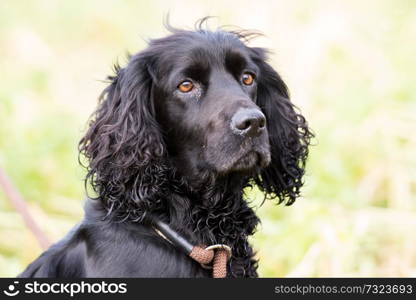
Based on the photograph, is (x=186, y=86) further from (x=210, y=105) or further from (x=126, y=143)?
(x=126, y=143)

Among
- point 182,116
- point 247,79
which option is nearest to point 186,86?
point 182,116

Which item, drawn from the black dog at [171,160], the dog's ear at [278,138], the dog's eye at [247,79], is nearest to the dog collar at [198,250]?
the black dog at [171,160]

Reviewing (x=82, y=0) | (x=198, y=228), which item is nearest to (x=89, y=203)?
(x=198, y=228)

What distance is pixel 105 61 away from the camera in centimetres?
899

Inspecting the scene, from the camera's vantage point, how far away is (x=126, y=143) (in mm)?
3664

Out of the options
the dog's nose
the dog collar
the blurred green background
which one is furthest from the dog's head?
the blurred green background

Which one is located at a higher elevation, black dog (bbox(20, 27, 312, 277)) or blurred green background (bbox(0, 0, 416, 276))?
blurred green background (bbox(0, 0, 416, 276))

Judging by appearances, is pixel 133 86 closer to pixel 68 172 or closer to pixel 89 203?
pixel 89 203

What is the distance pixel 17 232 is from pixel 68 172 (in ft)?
2.96

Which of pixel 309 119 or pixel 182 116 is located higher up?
pixel 309 119

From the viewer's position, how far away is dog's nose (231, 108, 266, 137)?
11.0ft

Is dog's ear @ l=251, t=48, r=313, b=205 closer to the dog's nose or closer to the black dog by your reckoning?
the black dog

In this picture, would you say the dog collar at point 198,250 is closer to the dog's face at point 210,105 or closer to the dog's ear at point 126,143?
the dog's ear at point 126,143

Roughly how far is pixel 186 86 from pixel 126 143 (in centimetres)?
45
